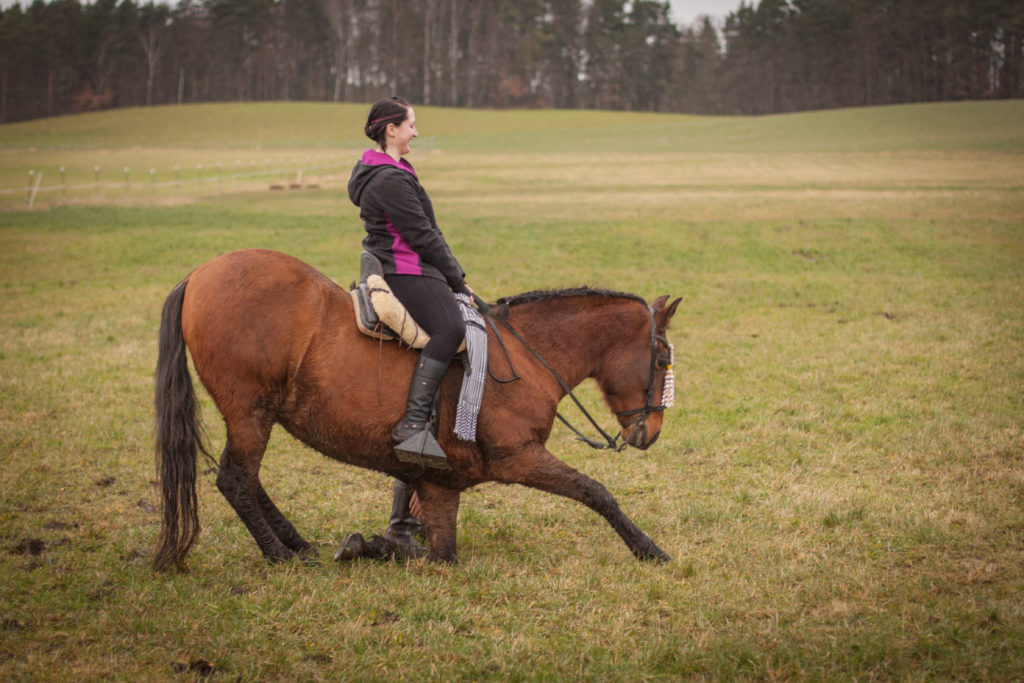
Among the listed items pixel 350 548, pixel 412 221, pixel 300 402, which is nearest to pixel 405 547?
pixel 350 548

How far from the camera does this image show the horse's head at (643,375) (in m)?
5.88

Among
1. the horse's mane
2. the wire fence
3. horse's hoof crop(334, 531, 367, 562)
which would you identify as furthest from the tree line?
horse's hoof crop(334, 531, 367, 562)

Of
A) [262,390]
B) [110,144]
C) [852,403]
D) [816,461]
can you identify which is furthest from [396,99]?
[110,144]

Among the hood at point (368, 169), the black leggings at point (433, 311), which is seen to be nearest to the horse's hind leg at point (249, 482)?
the black leggings at point (433, 311)

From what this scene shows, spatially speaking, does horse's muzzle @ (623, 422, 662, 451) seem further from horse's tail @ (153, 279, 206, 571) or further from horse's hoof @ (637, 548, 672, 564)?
horse's tail @ (153, 279, 206, 571)

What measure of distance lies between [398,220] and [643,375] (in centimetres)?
215

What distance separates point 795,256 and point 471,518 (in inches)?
655

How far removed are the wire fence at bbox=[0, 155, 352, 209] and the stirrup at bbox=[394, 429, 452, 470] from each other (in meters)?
31.3

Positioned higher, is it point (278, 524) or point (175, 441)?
point (175, 441)

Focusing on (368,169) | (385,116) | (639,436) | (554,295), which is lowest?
(639,436)

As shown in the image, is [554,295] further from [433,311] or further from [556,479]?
[556,479]

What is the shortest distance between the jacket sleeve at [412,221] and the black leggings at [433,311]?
0.17 meters

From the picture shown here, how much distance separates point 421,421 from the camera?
5238 mm

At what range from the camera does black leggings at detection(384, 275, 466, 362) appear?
17.3 feet
